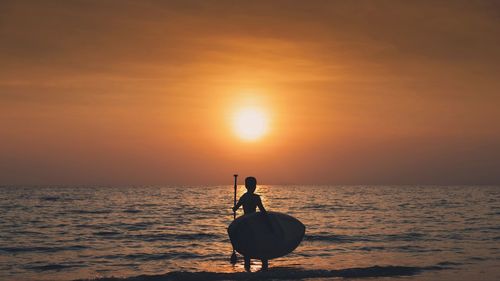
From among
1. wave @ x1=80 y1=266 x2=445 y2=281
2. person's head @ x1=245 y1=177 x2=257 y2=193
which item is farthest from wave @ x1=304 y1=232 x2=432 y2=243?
person's head @ x1=245 y1=177 x2=257 y2=193

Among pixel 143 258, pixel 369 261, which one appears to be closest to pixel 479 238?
pixel 369 261

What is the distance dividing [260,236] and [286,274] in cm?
142

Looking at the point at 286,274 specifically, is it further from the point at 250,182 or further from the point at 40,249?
the point at 40,249

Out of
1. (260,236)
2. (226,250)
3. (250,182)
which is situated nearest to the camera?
(250,182)

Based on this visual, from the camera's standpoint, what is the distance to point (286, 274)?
16516 mm

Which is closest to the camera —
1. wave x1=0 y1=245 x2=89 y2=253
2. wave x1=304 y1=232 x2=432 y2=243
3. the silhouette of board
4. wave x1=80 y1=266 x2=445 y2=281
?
the silhouette of board

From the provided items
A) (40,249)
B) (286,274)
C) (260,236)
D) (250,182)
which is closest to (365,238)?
(286,274)

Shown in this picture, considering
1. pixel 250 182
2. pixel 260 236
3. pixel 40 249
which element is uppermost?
pixel 250 182

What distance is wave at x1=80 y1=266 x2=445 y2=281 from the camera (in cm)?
1632

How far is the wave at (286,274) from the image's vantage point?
53.5 ft

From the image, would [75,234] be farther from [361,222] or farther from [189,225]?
[361,222]

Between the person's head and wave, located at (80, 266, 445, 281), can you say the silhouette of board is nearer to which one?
wave, located at (80, 266, 445, 281)

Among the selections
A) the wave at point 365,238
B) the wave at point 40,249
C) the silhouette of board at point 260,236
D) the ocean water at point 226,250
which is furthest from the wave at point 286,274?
the wave at point 365,238

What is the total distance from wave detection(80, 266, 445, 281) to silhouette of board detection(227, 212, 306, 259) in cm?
62
